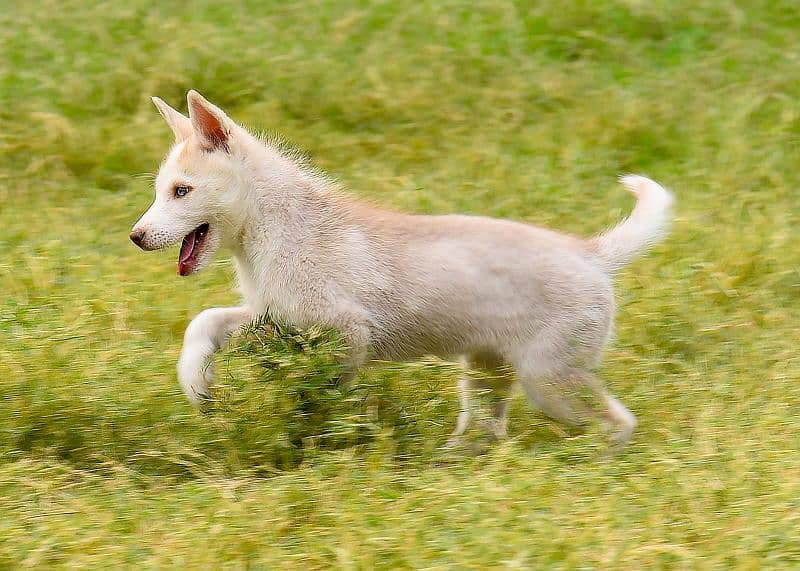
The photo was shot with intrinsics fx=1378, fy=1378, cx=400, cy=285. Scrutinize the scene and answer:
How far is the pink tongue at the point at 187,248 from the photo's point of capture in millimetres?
5605

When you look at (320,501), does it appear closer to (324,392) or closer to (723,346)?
(324,392)

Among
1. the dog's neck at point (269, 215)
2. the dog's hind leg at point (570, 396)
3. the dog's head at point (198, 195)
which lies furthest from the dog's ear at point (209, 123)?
the dog's hind leg at point (570, 396)

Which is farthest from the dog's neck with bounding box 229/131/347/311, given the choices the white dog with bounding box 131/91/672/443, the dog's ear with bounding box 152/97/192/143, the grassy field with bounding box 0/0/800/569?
the grassy field with bounding box 0/0/800/569

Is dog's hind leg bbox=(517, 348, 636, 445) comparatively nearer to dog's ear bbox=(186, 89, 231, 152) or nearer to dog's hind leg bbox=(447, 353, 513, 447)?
dog's hind leg bbox=(447, 353, 513, 447)

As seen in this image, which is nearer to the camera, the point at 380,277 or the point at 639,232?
the point at 380,277

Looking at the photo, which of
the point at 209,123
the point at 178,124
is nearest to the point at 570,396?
the point at 209,123

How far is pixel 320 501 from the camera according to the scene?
15.5ft

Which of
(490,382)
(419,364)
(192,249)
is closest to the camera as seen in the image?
(192,249)

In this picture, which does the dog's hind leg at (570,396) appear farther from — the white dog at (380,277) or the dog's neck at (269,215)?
the dog's neck at (269,215)

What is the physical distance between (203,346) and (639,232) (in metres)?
1.87

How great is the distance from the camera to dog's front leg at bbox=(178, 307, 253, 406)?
5.39 m

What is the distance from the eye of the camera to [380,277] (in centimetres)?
546

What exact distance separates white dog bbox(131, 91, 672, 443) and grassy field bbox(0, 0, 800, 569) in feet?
0.68

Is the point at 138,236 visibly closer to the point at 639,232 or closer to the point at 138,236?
the point at 138,236
